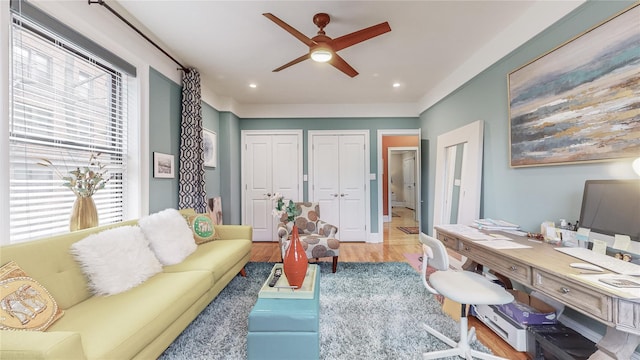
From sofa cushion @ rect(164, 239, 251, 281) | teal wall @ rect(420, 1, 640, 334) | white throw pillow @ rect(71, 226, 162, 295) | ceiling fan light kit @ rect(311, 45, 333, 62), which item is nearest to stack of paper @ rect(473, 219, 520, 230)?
teal wall @ rect(420, 1, 640, 334)

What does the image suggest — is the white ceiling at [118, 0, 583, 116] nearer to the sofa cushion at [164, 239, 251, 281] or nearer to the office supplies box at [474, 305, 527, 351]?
the sofa cushion at [164, 239, 251, 281]

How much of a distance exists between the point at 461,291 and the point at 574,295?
0.50 meters

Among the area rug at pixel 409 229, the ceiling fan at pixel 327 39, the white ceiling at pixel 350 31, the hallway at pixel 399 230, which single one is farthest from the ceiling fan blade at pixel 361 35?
the area rug at pixel 409 229

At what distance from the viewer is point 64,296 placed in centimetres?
132

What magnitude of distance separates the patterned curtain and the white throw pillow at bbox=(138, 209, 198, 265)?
0.59 meters

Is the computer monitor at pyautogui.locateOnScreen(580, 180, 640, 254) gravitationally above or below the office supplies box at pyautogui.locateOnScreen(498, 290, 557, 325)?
above

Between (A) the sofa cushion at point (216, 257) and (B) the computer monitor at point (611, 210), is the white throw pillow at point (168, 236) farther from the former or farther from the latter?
(B) the computer monitor at point (611, 210)

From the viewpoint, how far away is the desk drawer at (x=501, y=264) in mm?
1359

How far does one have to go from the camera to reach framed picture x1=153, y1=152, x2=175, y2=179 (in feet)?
8.17

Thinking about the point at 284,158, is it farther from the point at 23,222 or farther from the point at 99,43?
the point at 23,222

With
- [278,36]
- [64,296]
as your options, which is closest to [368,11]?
[278,36]

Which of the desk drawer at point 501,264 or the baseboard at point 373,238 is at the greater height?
the desk drawer at point 501,264

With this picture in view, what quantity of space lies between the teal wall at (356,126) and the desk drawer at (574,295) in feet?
10.7

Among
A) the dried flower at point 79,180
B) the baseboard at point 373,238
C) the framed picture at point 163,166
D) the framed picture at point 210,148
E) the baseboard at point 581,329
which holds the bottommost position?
the baseboard at point 373,238
